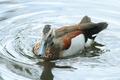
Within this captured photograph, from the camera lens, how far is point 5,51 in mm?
10609

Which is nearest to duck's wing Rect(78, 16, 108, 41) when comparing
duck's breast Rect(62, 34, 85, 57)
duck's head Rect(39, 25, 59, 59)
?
duck's breast Rect(62, 34, 85, 57)

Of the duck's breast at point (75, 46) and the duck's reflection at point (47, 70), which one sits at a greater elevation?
the duck's breast at point (75, 46)

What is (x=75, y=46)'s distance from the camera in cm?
1091

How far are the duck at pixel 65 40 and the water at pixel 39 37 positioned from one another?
222mm

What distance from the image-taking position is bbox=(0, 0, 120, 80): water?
986 cm

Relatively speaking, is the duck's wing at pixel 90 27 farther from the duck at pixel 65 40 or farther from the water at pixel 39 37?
the water at pixel 39 37

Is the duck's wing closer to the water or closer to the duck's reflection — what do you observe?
the water

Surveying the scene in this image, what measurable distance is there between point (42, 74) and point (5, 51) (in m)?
1.19

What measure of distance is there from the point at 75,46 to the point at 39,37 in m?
1.02

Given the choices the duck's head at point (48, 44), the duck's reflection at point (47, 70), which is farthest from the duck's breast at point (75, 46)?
the duck's reflection at point (47, 70)

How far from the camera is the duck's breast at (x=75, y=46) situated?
10742mm

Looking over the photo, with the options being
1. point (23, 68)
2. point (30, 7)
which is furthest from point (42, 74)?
point (30, 7)

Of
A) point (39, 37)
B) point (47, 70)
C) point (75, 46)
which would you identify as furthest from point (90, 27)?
point (47, 70)

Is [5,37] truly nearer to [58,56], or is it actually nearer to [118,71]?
[58,56]
